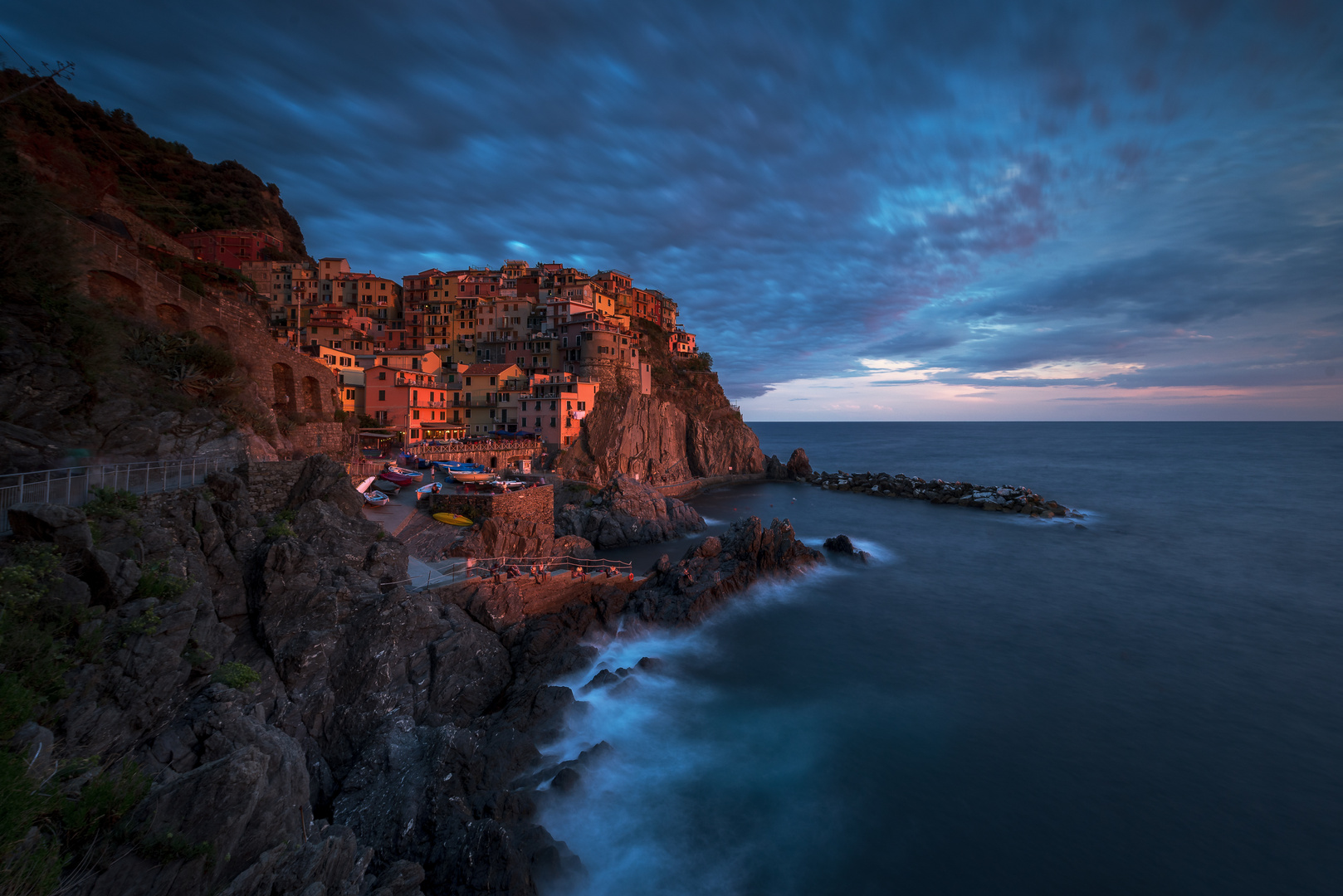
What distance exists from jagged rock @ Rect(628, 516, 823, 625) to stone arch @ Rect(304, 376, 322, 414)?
2525 cm

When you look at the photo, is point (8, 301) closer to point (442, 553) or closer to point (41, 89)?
point (442, 553)

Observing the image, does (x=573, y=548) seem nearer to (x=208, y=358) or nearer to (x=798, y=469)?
(x=208, y=358)

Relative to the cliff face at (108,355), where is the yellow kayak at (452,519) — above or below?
below

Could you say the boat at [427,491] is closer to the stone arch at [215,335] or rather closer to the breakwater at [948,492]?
the stone arch at [215,335]

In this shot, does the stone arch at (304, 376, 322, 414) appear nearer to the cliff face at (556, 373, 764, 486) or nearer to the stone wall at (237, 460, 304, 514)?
the stone wall at (237, 460, 304, 514)

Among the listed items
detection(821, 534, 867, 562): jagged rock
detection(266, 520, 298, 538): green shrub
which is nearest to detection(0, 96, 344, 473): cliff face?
detection(266, 520, 298, 538): green shrub

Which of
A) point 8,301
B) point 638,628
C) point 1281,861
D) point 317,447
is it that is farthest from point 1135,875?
point 317,447

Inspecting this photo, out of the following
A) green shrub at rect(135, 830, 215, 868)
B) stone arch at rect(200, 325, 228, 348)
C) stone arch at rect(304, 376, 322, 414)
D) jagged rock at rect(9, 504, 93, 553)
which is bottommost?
green shrub at rect(135, 830, 215, 868)

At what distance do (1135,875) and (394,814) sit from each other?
17316 millimetres

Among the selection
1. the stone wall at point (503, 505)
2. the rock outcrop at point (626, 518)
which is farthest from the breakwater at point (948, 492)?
Result: the stone wall at point (503, 505)

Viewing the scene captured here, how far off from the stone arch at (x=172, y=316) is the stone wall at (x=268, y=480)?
1328 cm

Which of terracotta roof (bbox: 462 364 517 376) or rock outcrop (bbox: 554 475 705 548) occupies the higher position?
terracotta roof (bbox: 462 364 517 376)

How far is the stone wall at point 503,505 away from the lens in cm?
2684

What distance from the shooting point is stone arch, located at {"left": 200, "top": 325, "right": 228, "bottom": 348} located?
26.4 m
